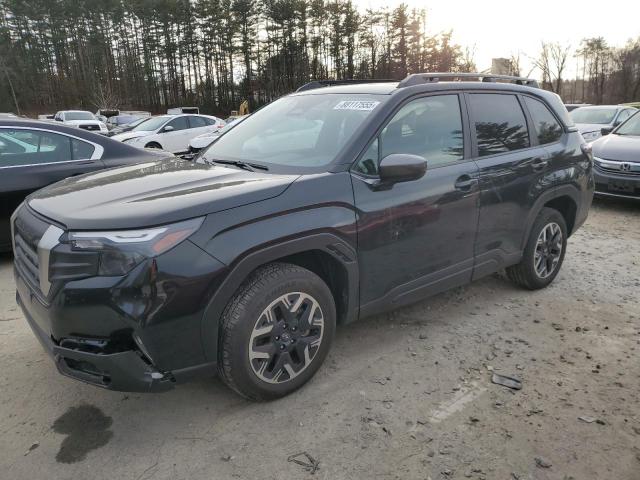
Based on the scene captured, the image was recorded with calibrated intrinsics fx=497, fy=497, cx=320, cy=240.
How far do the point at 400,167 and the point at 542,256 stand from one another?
220 cm

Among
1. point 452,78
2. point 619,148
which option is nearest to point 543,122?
point 452,78

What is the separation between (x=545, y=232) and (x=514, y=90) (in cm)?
124

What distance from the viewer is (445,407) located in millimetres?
2807

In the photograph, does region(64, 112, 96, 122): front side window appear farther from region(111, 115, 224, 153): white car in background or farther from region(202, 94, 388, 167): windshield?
region(202, 94, 388, 167): windshield

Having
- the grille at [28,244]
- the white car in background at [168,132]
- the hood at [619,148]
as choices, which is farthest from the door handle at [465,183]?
the white car in background at [168,132]

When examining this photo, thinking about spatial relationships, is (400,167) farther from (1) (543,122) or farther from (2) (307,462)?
(1) (543,122)

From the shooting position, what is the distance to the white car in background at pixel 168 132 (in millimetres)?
15023

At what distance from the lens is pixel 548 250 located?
4.43 metres

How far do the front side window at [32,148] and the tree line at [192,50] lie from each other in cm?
5085

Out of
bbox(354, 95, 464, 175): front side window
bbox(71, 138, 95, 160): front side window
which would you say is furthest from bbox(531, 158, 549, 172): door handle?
bbox(71, 138, 95, 160): front side window

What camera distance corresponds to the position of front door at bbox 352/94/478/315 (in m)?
2.99

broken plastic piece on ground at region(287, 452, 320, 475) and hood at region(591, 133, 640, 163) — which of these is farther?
hood at region(591, 133, 640, 163)

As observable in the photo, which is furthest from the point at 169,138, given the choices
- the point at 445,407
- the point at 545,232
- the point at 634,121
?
the point at 445,407

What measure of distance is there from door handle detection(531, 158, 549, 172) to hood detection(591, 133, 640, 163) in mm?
4222
